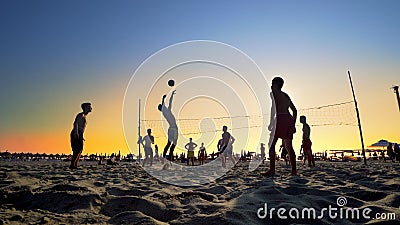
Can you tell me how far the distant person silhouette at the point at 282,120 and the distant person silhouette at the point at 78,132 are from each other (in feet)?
15.5

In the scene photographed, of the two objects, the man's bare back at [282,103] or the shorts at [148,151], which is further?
the shorts at [148,151]

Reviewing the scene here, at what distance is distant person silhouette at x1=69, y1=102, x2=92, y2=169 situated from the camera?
720cm

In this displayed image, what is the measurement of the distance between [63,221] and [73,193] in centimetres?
69

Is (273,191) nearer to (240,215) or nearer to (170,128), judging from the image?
(240,215)

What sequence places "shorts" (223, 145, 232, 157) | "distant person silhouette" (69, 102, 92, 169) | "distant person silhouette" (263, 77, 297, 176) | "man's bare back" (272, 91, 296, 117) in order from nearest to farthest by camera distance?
"distant person silhouette" (263, 77, 297, 176) < "man's bare back" (272, 91, 296, 117) < "distant person silhouette" (69, 102, 92, 169) < "shorts" (223, 145, 232, 157)

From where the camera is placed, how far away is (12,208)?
2004 millimetres

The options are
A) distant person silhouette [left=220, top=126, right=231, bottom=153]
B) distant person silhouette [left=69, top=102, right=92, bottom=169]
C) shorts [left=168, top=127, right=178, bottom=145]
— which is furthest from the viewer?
distant person silhouette [left=220, top=126, right=231, bottom=153]

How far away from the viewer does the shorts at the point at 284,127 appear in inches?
190

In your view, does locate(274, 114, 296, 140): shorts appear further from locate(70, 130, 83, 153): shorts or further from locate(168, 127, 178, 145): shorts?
locate(70, 130, 83, 153): shorts

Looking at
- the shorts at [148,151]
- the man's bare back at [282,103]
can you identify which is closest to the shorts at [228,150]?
the shorts at [148,151]

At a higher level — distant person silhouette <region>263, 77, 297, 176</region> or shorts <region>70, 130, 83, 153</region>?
distant person silhouette <region>263, 77, 297, 176</region>

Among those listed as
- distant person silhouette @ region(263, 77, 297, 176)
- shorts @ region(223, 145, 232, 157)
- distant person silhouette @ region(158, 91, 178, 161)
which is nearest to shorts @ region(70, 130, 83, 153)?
distant person silhouette @ region(158, 91, 178, 161)

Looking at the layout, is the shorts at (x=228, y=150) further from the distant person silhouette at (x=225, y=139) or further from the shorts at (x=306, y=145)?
the shorts at (x=306, y=145)

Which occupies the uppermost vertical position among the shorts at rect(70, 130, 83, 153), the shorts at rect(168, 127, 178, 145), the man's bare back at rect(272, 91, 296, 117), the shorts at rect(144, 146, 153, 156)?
the man's bare back at rect(272, 91, 296, 117)
